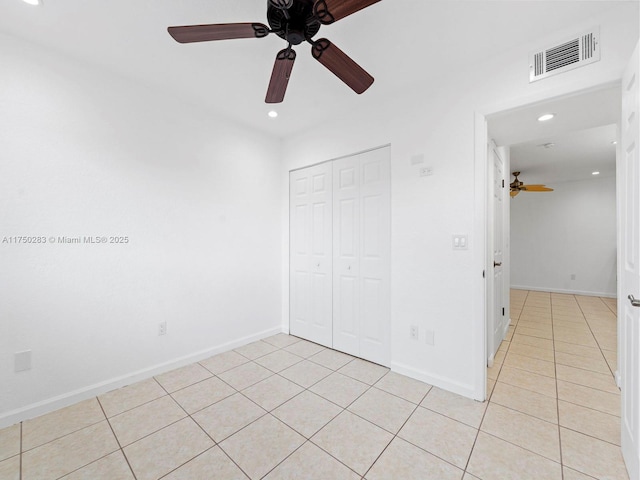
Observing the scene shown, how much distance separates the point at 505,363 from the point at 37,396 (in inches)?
156

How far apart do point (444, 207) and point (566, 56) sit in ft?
3.88

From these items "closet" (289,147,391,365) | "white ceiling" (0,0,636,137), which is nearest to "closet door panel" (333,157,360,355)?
"closet" (289,147,391,365)

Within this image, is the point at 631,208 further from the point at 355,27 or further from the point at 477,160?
the point at 355,27

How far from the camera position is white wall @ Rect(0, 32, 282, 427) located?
6.18 feet

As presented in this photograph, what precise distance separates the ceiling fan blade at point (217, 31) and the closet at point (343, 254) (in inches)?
64.6

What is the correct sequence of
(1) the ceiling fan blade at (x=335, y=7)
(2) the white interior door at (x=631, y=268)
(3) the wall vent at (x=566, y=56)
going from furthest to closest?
(3) the wall vent at (x=566, y=56) < (2) the white interior door at (x=631, y=268) < (1) the ceiling fan blade at (x=335, y=7)

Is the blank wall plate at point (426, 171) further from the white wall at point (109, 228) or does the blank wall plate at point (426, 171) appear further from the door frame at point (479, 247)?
the white wall at point (109, 228)

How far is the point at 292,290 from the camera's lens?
3.56 metres

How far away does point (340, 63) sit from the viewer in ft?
5.09

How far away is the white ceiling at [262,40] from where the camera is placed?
1.61m

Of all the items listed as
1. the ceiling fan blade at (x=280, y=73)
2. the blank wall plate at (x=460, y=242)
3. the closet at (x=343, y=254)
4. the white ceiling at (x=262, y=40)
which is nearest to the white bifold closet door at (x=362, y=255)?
the closet at (x=343, y=254)

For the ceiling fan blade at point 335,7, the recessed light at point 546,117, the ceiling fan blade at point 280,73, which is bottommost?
the recessed light at point 546,117

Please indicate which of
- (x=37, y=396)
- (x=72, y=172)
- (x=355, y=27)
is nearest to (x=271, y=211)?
(x=72, y=172)

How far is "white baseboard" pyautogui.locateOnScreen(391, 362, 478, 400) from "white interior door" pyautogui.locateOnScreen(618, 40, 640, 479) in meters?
0.82
